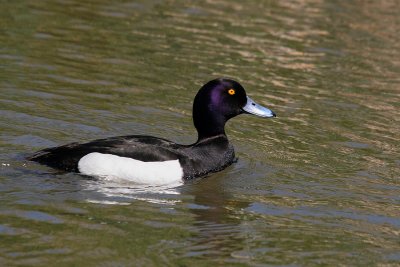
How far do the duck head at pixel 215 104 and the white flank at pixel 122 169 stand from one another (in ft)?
3.55

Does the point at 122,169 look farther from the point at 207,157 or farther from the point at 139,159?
the point at 207,157

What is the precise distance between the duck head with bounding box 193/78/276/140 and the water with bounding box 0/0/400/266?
1.76 ft

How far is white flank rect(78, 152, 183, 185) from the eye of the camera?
937 centimetres

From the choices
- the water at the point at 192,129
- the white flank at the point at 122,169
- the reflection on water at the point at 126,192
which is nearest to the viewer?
the water at the point at 192,129

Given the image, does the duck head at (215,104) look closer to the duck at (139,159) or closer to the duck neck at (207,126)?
the duck neck at (207,126)

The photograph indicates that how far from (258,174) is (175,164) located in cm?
98

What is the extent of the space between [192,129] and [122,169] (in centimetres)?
230

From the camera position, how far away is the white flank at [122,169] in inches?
369

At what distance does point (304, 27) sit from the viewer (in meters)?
16.8

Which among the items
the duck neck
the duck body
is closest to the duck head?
the duck neck

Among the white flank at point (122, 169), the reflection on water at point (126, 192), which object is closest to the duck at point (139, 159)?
the white flank at point (122, 169)

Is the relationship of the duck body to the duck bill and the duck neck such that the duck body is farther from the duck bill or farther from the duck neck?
the duck bill

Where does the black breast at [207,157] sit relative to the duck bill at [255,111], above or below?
below

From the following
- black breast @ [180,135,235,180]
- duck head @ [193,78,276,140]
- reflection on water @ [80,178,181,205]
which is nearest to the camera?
reflection on water @ [80,178,181,205]
